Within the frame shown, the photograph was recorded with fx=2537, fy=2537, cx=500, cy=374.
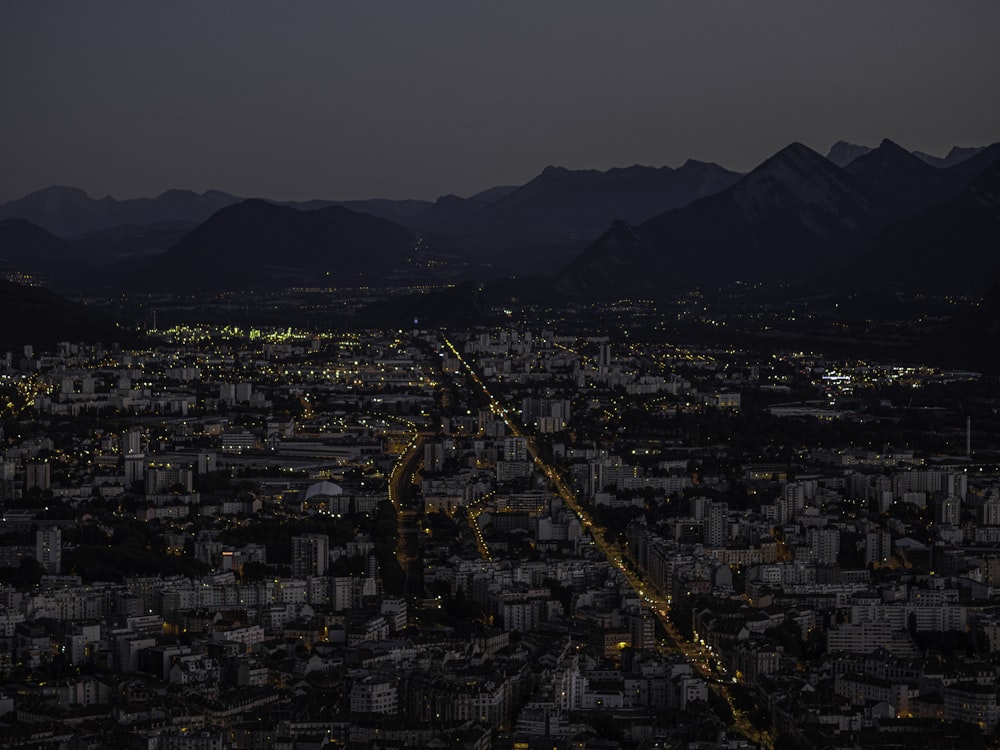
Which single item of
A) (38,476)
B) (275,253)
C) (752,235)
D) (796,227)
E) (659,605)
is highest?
(796,227)

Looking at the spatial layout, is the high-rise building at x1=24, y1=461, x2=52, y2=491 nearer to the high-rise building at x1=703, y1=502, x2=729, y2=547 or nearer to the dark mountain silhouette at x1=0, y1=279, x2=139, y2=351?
the high-rise building at x1=703, y1=502, x2=729, y2=547

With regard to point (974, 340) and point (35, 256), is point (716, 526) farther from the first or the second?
point (35, 256)

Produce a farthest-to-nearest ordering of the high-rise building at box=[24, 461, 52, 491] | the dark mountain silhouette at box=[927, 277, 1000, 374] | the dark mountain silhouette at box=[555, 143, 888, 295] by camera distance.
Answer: the dark mountain silhouette at box=[555, 143, 888, 295]
the dark mountain silhouette at box=[927, 277, 1000, 374]
the high-rise building at box=[24, 461, 52, 491]

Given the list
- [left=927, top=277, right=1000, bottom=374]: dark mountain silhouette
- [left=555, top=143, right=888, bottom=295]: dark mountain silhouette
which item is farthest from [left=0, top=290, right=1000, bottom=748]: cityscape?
[left=555, top=143, right=888, bottom=295]: dark mountain silhouette

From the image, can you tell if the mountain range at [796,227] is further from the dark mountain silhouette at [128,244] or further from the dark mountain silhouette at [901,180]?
the dark mountain silhouette at [128,244]

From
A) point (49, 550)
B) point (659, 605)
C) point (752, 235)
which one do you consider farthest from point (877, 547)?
point (752, 235)
